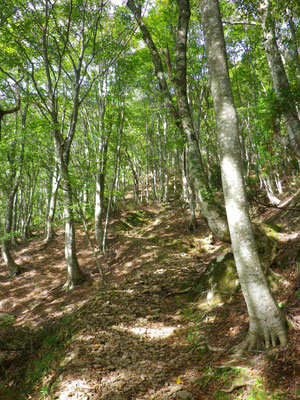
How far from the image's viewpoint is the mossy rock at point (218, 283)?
488cm

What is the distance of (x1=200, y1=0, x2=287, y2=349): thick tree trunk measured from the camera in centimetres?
307

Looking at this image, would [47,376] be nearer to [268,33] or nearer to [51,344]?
[51,344]

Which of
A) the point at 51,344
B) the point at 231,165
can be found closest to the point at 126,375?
the point at 51,344

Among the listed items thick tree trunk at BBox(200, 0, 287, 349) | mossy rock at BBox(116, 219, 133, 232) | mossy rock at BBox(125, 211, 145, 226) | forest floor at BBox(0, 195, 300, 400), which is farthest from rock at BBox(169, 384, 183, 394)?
mossy rock at BBox(125, 211, 145, 226)

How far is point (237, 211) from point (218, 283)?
8.65 ft

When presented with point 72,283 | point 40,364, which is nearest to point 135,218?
point 72,283

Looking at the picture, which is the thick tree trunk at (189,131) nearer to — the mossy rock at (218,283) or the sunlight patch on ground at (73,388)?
the mossy rock at (218,283)

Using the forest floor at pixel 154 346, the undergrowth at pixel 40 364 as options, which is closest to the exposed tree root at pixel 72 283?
the forest floor at pixel 154 346

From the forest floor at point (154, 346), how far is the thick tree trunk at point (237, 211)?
25cm

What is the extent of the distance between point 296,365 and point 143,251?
8461 millimetres

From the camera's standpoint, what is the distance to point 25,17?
8617 mm

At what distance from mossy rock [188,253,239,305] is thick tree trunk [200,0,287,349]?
1.64 m

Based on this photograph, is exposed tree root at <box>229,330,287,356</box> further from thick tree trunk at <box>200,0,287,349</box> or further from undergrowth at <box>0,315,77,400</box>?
undergrowth at <box>0,315,77,400</box>

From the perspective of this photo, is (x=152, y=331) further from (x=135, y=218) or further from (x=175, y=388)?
(x=135, y=218)
